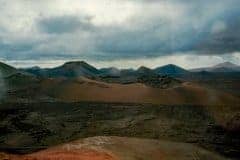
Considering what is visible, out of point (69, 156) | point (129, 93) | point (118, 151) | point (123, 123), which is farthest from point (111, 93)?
point (69, 156)

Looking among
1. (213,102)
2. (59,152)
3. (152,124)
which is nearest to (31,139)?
(152,124)

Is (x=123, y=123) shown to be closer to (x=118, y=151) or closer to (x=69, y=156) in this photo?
(x=118, y=151)

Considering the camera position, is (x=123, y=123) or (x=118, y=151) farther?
(x=123, y=123)

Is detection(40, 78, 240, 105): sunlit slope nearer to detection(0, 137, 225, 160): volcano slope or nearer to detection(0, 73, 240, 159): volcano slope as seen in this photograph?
detection(0, 73, 240, 159): volcano slope

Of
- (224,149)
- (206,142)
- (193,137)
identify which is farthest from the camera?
(193,137)

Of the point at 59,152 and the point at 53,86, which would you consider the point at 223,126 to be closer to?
the point at 59,152

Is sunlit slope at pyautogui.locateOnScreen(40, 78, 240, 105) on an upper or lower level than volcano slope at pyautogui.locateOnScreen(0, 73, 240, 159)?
upper

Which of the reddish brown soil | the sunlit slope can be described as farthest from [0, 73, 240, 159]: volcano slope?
the reddish brown soil

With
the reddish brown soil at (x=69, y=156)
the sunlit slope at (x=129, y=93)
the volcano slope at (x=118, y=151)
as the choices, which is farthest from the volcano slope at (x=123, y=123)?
the reddish brown soil at (x=69, y=156)

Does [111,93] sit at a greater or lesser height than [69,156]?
greater
